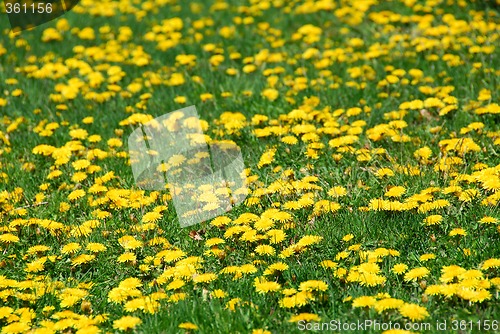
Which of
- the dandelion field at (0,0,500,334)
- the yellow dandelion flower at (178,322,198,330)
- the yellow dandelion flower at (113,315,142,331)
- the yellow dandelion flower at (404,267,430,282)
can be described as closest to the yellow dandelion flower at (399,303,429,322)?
the dandelion field at (0,0,500,334)

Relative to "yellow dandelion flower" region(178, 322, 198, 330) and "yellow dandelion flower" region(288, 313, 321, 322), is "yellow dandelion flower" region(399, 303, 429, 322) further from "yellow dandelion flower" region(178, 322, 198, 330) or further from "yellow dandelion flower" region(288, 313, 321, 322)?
"yellow dandelion flower" region(178, 322, 198, 330)

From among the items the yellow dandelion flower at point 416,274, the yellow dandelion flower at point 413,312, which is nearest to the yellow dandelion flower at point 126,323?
the yellow dandelion flower at point 413,312

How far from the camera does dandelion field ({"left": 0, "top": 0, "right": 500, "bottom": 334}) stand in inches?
132

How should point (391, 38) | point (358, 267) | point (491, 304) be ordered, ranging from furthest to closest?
point (391, 38) < point (358, 267) < point (491, 304)

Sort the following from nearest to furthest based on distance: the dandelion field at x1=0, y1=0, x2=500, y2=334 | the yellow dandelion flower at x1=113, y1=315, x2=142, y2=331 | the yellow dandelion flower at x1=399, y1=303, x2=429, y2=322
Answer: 1. the yellow dandelion flower at x1=399, y1=303, x2=429, y2=322
2. the yellow dandelion flower at x1=113, y1=315, x2=142, y2=331
3. the dandelion field at x1=0, y1=0, x2=500, y2=334

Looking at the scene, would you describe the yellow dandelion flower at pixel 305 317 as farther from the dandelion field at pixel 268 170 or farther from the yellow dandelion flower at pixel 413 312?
the yellow dandelion flower at pixel 413 312

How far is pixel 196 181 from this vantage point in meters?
4.75

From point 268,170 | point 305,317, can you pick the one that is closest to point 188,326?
point 305,317

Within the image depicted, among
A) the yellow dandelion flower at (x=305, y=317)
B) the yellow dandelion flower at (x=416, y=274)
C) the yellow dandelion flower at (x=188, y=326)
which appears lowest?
the yellow dandelion flower at (x=416, y=274)

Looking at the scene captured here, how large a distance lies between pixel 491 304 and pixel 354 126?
2202mm

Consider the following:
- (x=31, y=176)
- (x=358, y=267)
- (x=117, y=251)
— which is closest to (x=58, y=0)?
(x=31, y=176)

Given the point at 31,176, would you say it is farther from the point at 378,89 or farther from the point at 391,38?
the point at 391,38

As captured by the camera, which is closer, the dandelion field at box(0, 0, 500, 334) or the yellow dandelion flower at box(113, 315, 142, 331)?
the yellow dandelion flower at box(113, 315, 142, 331)

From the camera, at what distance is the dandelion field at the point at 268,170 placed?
335 centimetres
